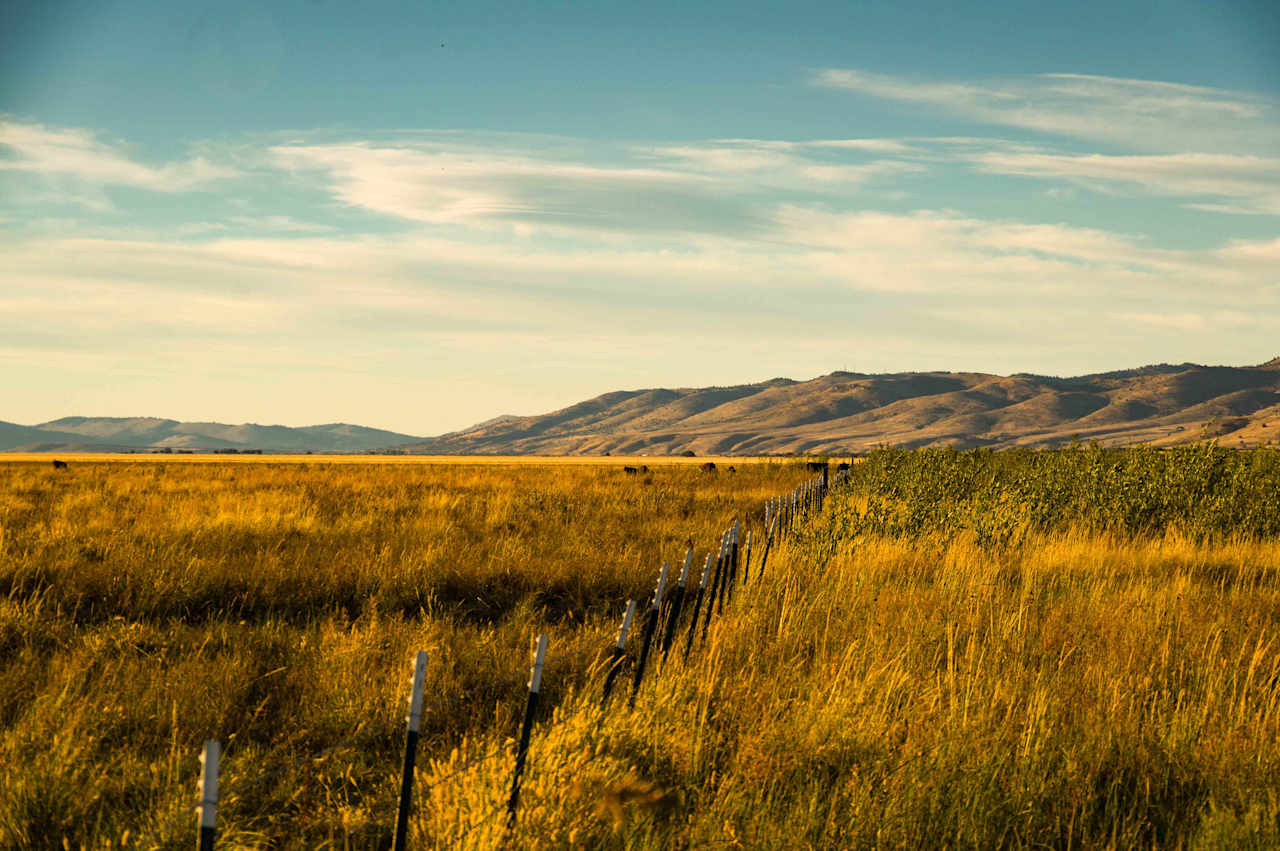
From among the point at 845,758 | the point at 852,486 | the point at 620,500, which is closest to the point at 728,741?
the point at 845,758

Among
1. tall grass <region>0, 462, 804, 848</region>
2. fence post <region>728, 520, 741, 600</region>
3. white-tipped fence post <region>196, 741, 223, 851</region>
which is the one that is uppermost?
white-tipped fence post <region>196, 741, 223, 851</region>

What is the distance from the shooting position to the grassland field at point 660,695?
4.69m

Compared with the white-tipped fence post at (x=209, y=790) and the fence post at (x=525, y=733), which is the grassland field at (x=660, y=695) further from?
the white-tipped fence post at (x=209, y=790)

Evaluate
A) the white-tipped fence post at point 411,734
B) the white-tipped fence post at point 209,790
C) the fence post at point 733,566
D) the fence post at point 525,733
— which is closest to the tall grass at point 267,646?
the white-tipped fence post at point 411,734

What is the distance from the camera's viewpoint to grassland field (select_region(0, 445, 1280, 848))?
4.69 metres

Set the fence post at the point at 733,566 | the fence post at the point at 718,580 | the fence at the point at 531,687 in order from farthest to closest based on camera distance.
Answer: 1. the fence post at the point at 733,566
2. the fence post at the point at 718,580
3. the fence at the point at 531,687

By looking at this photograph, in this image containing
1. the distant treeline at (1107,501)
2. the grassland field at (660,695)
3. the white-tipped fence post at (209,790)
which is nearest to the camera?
the white-tipped fence post at (209,790)

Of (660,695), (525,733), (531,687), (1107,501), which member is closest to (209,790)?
(531,687)

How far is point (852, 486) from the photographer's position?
2753 centimetres

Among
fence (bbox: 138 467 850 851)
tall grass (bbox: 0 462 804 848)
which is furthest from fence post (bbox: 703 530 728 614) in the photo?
tall grass (bbox: 0 462 804 848)

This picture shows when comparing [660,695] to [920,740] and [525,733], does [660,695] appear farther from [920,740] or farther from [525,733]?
[525,733]

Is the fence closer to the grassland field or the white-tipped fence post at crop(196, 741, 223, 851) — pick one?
the white-tipped fence post at crop(196, 741, 223, 851)

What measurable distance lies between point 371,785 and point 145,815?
3.83 feet

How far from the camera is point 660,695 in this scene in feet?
19.4
